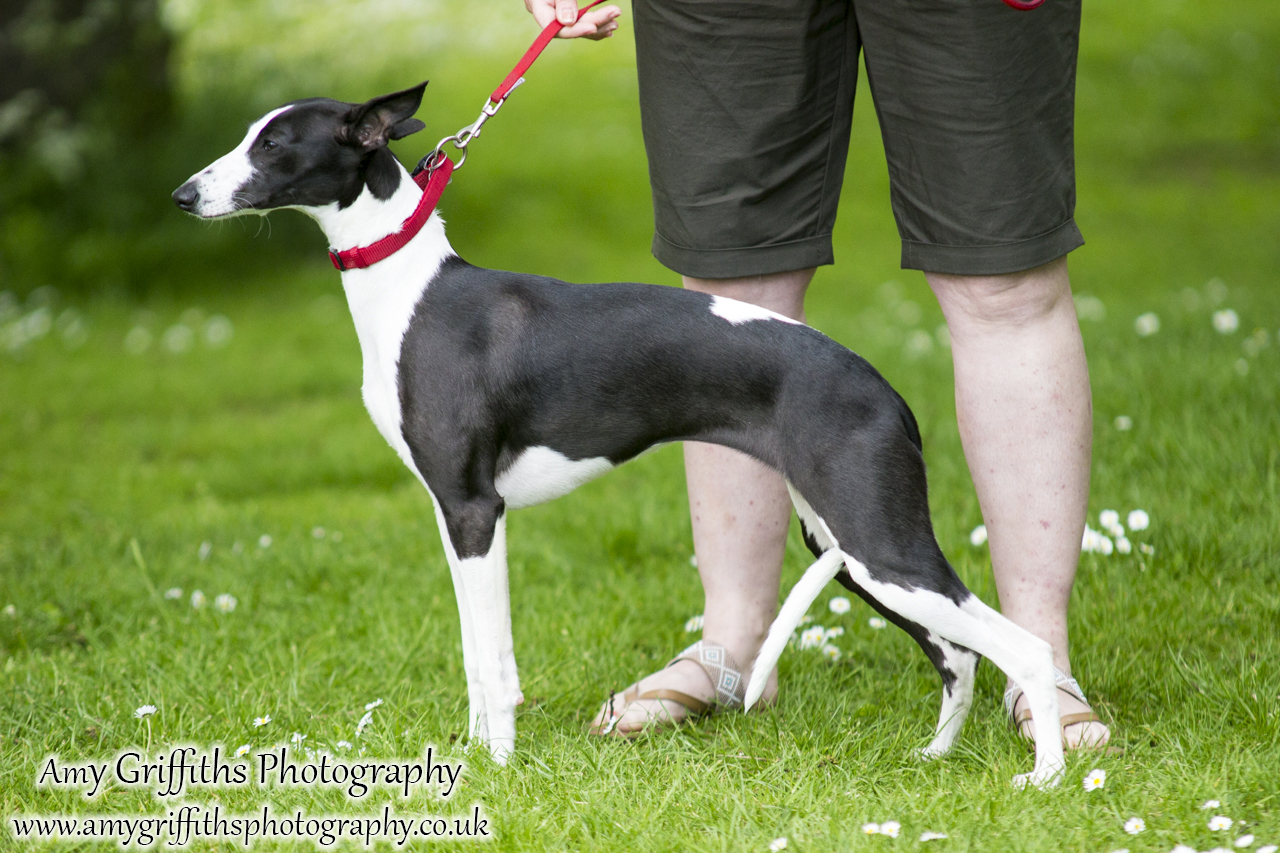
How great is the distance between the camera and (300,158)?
2537mm

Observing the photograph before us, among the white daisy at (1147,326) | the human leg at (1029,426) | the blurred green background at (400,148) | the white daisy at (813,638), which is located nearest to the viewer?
the human leg at (1029,426)

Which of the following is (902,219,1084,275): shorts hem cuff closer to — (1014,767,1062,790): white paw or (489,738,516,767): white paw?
(1014,767,1062,790): white paw

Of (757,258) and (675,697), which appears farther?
(675,697)

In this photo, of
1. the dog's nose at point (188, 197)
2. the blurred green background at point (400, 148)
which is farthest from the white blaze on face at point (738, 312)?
the blurred green background at point (400, 148)

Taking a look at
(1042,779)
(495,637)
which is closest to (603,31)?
(495,637)

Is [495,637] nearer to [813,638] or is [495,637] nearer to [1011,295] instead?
[813,638]

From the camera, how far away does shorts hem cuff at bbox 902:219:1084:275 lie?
260 cm

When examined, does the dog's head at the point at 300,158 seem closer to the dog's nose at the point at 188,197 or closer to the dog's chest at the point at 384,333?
the dog's nose at the point at 188,197

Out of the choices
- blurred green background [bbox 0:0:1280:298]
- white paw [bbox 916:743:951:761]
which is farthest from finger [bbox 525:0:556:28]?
blurred green background [bbox 0:0:1280:298]

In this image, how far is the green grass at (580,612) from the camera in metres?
2.45

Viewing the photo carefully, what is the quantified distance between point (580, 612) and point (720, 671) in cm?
72

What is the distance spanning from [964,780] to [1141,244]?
851cm

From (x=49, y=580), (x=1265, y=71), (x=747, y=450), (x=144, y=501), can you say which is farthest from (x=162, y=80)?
(x=1265, y=71)

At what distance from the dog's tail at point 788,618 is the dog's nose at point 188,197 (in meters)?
1.52
